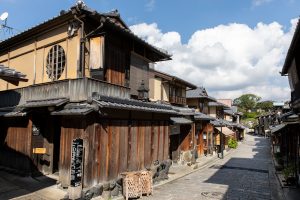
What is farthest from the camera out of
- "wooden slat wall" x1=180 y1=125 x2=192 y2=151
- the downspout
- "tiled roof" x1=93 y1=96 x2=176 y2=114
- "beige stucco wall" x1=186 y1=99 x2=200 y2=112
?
"beige stucco wall" x1=186 y1=99 x2=200 y2=112

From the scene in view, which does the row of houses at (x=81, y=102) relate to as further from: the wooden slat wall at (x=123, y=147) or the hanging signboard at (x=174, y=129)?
the hanging signboard at (x=174, y=129)

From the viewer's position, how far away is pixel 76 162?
453 inches

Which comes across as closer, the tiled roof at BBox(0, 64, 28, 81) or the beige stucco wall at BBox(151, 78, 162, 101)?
the tiled roof at BBox(0, 64, 28, 81)

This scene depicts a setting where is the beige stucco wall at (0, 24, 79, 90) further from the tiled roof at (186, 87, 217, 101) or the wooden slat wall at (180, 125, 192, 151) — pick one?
the tiled roof at (186, 87, 217, 101)

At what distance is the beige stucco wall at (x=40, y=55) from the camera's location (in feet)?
45.4

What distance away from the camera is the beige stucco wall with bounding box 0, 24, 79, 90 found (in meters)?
13.9

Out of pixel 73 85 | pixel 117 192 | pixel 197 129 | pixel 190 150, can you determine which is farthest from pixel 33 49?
pixel 197 129

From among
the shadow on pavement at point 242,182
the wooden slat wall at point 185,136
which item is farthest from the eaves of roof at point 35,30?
the wooden slat wall at point 185,136

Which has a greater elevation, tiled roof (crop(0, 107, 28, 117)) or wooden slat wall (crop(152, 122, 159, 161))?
tiled roof (crop(0, 107, 28, 117))

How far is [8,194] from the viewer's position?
12.1 metres

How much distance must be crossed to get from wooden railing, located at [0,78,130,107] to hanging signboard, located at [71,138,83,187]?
202 cm

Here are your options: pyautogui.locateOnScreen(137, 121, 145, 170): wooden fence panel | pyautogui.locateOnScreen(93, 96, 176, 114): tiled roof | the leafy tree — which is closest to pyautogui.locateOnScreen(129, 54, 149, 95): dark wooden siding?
pyautogui.locateOnScreen(93, 96, 176, 114): tiled roof

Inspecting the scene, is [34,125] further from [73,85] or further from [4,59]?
[4,59]

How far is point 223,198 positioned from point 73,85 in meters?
9.41
